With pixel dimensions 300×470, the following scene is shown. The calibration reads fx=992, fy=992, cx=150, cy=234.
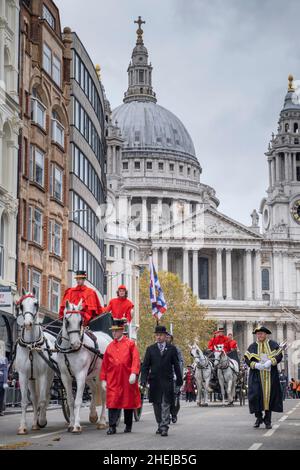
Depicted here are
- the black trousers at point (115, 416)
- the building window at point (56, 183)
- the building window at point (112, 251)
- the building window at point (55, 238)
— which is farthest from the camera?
the building window at point (112, 251)

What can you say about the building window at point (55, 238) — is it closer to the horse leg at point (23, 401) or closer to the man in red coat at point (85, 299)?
the man in red coat at point (85, 299)

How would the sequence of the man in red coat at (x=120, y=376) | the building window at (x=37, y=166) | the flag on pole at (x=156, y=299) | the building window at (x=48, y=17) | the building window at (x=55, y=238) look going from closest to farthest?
1. the man in red coat at (x=120, y=376)
2. the building window at (x=37, y=166)
3. the building window at (x=55, y=238)
4. the building window at (x=48, y=17)
5. the flag on pole at (x=156, y=299)

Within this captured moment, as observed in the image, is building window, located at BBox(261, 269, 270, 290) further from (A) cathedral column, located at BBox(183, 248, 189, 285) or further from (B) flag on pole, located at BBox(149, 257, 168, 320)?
(B) flag on pole, located at BBox(149, 257, 168, 320)

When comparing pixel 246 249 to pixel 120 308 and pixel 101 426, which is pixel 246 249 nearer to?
pixel 120 308

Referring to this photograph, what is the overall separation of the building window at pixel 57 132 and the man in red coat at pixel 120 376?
30731 millimetres

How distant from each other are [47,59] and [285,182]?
102m

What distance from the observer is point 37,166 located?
1821 inches

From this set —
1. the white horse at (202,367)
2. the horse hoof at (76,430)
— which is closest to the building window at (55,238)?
the white horse at (202,367)

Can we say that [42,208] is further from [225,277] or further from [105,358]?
[225,277]

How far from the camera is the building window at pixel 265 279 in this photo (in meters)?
147

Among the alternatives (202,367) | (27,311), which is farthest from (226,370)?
(27,311)

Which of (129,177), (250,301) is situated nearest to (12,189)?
(250,301)

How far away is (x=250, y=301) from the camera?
463 feet

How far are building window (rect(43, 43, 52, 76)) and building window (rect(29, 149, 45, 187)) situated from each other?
448 cm
